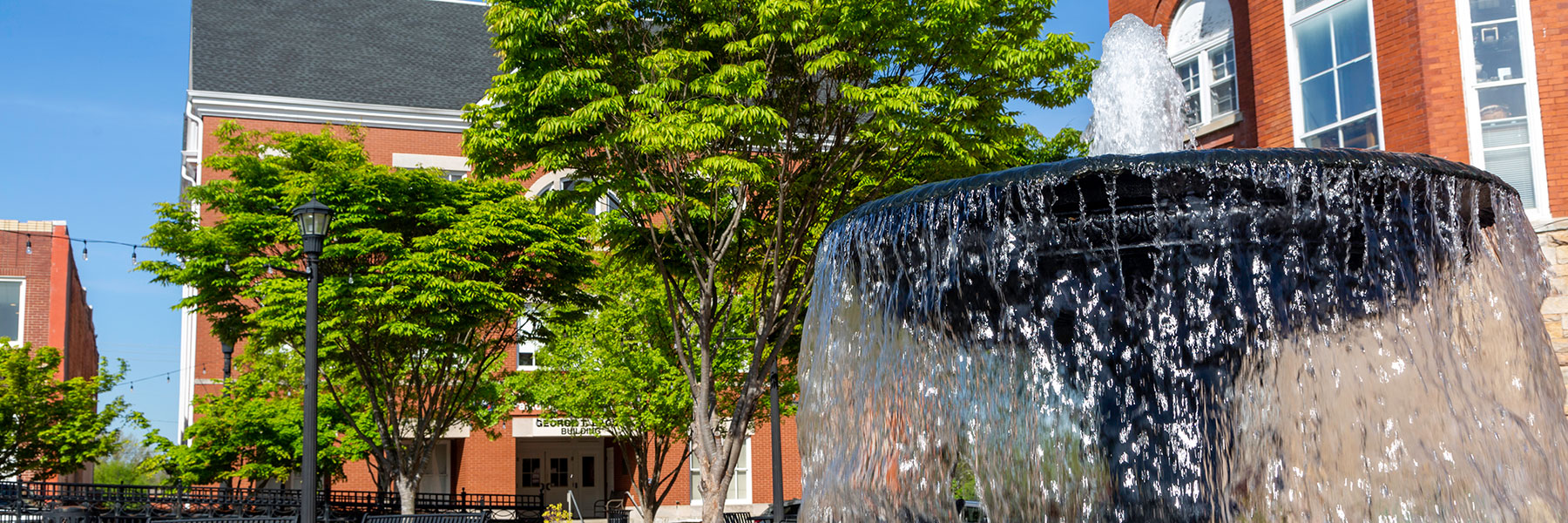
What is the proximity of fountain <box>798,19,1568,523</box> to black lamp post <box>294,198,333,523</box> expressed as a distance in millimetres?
8461

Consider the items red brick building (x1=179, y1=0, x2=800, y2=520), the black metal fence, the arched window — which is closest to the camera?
the black metal fence

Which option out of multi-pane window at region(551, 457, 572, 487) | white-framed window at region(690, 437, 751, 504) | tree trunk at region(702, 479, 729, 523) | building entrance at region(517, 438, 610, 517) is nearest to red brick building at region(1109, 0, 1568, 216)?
tree trunk at region(702, 479, 729, 523)

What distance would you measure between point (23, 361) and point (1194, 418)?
2820 centimetres

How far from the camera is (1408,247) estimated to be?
6.17 metres

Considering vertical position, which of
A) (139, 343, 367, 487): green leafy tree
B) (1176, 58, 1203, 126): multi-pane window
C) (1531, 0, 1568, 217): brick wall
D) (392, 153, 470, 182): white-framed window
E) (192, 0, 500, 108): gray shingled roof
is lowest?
(139, 343, 367, 487): green leafy tree

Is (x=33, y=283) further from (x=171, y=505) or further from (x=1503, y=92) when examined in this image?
(x=1503, y=92)

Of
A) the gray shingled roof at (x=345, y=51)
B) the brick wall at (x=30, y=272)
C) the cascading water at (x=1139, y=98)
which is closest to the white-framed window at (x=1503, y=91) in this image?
the cascading water at (x=1139, y=98)

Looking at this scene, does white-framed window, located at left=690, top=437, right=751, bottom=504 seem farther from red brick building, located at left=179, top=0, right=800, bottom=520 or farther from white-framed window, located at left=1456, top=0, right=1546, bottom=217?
white-framed window, located at left=1456, top=0, right=1546, bottom=217

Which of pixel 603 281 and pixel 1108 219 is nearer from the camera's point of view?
pixel 1108 219

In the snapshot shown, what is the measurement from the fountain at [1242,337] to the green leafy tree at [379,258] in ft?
44.1

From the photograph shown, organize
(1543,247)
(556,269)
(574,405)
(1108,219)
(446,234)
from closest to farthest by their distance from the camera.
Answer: (1108,219)
(1543,247)
(446,234)
(556,269)
(574,405)

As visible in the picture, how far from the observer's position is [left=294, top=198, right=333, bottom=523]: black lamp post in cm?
1251

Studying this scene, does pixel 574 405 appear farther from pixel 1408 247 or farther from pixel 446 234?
pixel 1408 247

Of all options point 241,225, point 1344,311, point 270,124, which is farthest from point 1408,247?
point 270,124
